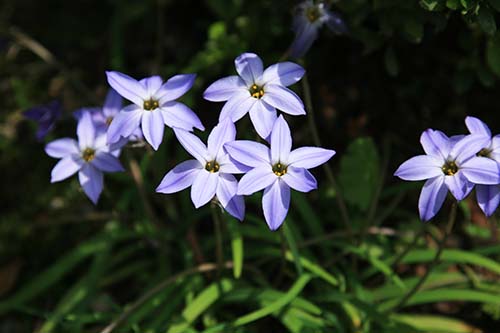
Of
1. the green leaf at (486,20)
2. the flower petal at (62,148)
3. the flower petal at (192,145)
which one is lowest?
the flower petal at (192,145)

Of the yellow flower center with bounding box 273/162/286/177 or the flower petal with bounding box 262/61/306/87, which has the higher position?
the flower petal with bounding box 262/61/306/87

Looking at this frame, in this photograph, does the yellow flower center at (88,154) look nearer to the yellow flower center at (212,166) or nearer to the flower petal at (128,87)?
the flower petal at (128,87)

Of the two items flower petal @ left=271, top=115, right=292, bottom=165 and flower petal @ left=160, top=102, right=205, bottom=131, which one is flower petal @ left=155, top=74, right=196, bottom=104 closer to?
flower petal @ left=160, top=102, right=205, bottom=131

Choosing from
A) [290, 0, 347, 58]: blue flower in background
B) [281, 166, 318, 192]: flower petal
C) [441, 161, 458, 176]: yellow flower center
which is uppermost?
[290, 0, 347, 58]: blue flower in background

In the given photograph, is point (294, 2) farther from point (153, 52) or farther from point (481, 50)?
point (153, 52)

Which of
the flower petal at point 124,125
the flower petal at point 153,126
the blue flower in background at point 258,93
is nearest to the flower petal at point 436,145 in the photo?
the blue flower in background at point 258,93

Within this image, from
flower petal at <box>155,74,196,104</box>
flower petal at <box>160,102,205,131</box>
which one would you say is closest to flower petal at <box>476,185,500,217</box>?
flower petal at <box>160,102,205,131</box>
